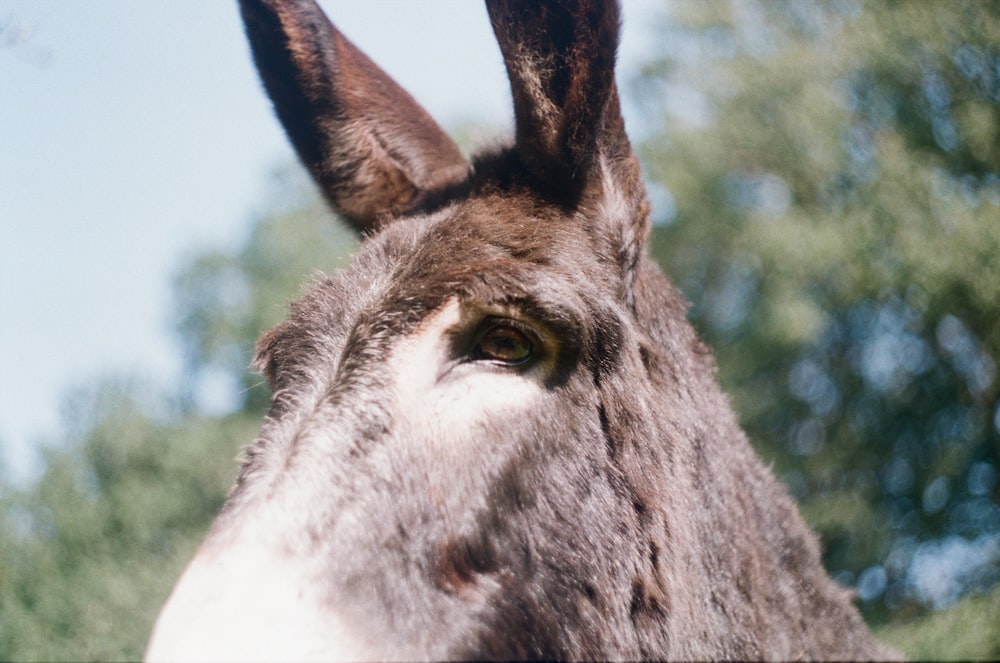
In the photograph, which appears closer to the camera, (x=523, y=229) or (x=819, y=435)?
(x=523, y=229)

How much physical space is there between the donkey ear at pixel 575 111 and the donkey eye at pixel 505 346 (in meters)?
0.56

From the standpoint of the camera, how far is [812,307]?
42.1 ft

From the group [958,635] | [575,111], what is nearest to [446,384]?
[575,111]

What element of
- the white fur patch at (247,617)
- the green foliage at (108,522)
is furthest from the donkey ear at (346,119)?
the white fur patch at (247,617)

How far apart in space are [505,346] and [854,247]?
10.9 meters

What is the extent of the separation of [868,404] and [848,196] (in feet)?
12.0

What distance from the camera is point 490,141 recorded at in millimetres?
2982

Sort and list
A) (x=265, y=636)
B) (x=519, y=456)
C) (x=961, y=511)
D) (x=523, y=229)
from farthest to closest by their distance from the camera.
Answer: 1. (x=961, y=511)
2. (x=523, y=229)
3. (x=519, y=456)
4. (x=265, y=636)

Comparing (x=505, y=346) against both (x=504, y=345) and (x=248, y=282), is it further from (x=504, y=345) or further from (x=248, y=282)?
(x=248, y=282)

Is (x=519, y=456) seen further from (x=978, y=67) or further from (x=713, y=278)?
(x=713, y=278)

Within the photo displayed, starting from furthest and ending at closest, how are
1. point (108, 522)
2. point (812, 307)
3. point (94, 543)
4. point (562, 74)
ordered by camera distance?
point (812, 307), point (108, 522), point (94, 543), point (562, 74)

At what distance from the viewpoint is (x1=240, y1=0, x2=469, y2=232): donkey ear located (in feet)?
9.82

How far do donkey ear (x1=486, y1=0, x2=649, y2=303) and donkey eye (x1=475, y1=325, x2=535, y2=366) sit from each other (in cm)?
56

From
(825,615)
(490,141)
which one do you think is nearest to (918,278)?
(825,615)
